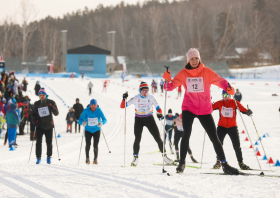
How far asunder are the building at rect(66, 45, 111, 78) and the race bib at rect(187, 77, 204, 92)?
49742 millimetres

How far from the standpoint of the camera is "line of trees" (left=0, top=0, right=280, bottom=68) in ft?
209

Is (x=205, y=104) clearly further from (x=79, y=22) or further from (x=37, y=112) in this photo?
(x=79, y=22)

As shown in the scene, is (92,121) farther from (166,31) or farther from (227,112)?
(166,31)

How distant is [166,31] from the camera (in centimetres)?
8050

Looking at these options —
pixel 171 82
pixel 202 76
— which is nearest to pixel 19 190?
pixel 171 82

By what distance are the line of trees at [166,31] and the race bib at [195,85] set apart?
5260 centimetres

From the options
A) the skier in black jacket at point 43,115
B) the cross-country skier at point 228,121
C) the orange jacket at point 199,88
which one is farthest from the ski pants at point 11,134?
the orange jacket at point 199,88

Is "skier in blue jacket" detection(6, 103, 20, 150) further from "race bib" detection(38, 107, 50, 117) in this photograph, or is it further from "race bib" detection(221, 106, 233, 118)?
"race bib" detection(221, 106, 233, 118)

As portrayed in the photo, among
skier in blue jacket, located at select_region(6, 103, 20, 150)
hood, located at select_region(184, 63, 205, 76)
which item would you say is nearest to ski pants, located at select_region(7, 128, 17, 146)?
skier in blue jacket, located at select_region(6, 103, 20, 150)

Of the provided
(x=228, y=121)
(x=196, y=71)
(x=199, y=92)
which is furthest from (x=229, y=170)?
(x=228, y=121)

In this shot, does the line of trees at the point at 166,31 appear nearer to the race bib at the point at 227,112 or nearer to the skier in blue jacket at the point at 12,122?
the skier in blue jacket at the point at 12,122

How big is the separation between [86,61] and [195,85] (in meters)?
50.5

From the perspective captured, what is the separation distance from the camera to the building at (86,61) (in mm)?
53312

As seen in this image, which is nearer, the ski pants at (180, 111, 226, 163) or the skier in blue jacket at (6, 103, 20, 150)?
the ski pants at (180, 111, 226, 163)
